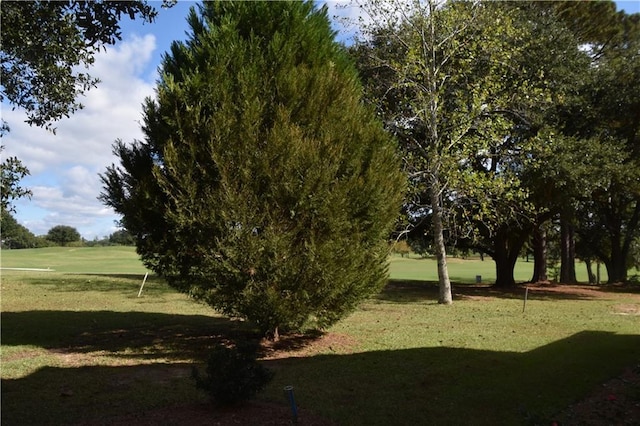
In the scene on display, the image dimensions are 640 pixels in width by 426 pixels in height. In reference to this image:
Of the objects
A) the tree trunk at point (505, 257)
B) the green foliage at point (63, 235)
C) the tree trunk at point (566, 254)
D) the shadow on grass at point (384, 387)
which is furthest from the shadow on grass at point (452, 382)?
the green foliage at point (63, 235)

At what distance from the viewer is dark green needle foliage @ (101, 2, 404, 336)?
8852mm

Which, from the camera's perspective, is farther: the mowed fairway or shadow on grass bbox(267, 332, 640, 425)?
the mowed fairway

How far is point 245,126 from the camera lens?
351 inches

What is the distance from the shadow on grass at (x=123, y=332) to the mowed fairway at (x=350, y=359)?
0.14ft

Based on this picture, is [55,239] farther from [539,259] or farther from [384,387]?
[384,387]

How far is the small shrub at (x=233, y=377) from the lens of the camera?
18.8ft

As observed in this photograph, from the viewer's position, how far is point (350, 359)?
963 centimetres

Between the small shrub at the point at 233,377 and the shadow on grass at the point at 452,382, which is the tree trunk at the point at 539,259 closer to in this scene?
the shadow on grass at the point at 452,382

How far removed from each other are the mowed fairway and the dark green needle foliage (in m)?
1.59

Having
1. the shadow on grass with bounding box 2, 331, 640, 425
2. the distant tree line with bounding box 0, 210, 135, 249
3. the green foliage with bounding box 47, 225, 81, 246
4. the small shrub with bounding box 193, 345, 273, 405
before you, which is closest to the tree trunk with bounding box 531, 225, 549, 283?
the shadow on grass with bounding box 2, 331, 640, 425

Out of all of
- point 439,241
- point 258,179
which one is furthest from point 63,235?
point 258,179

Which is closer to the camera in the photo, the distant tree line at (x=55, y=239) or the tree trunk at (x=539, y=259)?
the tree trunk at (x=539, y=259)

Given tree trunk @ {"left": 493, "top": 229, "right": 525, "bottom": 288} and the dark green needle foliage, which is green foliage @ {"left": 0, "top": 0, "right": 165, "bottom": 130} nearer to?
the dark green needle foliage

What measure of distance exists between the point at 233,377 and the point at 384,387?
2.83 meters
